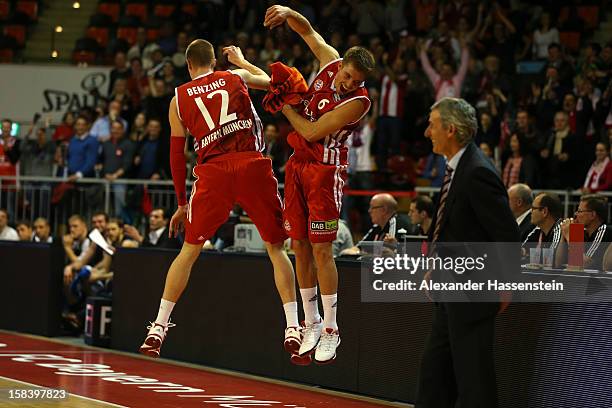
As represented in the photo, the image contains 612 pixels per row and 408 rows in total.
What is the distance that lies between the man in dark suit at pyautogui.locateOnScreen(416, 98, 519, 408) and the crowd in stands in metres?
6.90

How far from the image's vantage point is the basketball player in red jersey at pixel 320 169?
25.9 feet

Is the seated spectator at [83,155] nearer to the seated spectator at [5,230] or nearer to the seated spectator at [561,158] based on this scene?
the seated spectator at [5,230]

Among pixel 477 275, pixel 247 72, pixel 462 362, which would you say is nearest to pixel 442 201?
pixel 477 275

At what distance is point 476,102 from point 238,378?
7.33 meters

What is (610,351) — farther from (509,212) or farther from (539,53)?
(539,53)

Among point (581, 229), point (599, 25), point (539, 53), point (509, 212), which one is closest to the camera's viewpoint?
point (509, 212)

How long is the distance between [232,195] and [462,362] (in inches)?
112

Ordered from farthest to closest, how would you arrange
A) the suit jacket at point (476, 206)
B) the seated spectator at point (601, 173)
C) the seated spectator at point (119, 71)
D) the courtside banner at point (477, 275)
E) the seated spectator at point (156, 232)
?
the seated spectator at point (119, 71) < the seated spectator at point (601, 173) < the seated spectator at point (156, 232) < the courtside banner at point (477, 275) < the suit jacket at point (476, 206)

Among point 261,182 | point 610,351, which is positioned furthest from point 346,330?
point 610,351

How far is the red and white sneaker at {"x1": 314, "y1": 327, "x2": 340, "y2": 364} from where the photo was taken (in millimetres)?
7977

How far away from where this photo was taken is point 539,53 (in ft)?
57.2

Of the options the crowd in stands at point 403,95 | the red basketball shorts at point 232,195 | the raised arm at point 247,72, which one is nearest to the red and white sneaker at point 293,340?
the red basketball shorts at point 232,195

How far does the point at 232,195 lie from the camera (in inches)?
329

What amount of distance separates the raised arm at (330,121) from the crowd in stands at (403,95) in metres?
5.01
